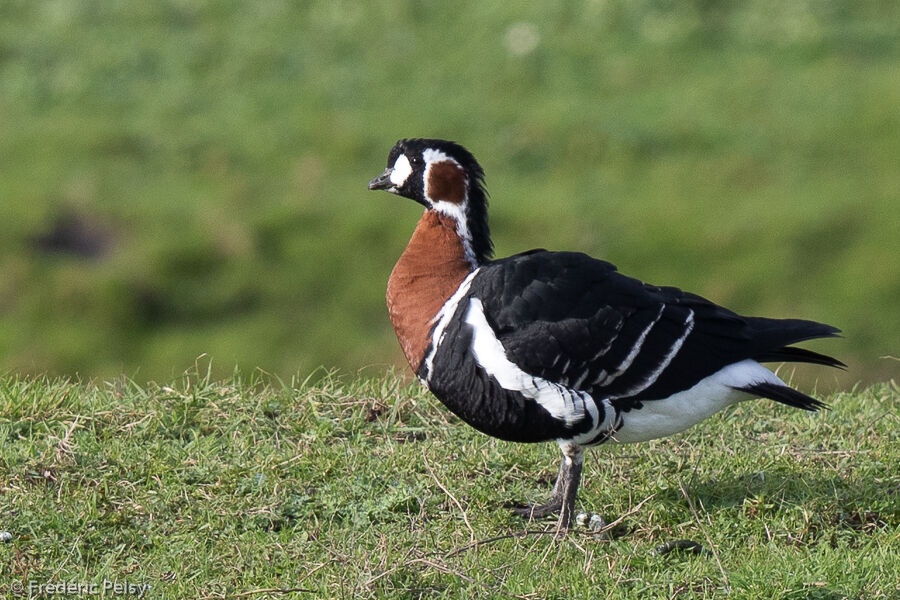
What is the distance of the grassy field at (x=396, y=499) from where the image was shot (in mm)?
4570

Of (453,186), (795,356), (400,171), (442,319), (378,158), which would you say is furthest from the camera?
(378,158)

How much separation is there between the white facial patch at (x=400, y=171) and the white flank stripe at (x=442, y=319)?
2.38 feet

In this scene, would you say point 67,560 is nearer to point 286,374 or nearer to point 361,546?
point 361,546

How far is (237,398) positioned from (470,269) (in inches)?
61.8

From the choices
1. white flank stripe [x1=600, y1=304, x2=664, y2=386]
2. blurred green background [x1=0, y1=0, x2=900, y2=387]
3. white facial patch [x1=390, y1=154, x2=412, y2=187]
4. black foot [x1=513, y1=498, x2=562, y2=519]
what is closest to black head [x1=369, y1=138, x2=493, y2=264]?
white facial patch [x1=390, y1=154, x2=412, y2=187]

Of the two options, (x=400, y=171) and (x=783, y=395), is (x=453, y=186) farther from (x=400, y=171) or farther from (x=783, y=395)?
(x=783, y=395)

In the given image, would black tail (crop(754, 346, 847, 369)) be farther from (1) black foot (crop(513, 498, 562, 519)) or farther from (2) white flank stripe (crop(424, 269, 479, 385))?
(2) white flank stripe (crop(424, 269, 479, 385))

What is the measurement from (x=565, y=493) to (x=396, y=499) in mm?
732

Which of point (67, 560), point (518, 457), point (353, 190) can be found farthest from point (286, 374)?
point (67, 560)

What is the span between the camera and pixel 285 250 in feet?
40.0

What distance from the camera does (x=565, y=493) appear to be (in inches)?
207

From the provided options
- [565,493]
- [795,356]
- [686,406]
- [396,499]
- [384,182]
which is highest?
[384,182]

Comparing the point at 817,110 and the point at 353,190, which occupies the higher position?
the point at 817,110

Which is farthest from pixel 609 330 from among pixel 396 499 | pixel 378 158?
pixel 378 158
